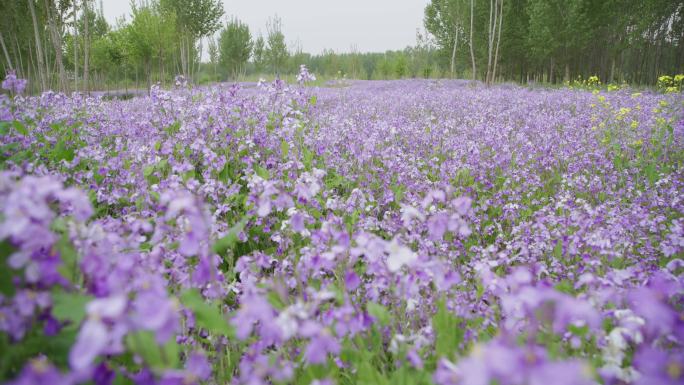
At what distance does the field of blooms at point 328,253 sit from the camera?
1.17 meters

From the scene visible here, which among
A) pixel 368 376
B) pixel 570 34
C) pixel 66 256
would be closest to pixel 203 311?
pixel 66 256

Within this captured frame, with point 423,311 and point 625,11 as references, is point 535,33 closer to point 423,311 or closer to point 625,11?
point 625,11

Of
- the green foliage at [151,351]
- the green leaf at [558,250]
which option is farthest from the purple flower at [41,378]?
the green leaf at [558,250]

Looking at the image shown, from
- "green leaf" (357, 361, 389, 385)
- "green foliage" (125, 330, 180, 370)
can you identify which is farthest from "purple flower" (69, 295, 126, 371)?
"green leaf" (357, 361, 389, 385)

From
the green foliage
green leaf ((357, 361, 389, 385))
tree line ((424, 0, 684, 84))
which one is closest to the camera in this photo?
the green foliage

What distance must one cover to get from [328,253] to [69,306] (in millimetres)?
948

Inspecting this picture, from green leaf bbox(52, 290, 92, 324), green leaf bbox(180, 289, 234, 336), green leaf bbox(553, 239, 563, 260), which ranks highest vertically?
green leaf bbox(52, 290, 92, 324)

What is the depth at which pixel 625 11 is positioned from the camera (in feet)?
102

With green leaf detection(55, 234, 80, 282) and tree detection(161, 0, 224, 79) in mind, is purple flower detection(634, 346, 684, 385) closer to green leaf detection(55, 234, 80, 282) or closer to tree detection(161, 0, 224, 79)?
green leaf detection(55, 234, 80, 282)

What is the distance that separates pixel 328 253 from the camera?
1.79 metres

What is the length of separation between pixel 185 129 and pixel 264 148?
3.25 ft

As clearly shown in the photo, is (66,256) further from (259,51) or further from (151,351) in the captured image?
(259,51)

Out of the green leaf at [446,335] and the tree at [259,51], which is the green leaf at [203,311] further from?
the tree at [259,51]

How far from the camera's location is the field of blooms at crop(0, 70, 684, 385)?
117 centimetres
